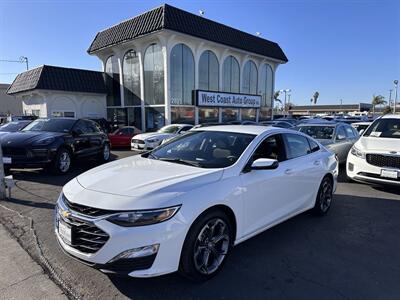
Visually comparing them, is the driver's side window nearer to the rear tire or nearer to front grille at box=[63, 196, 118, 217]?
front grille at box=[63, 196, 118, 217]

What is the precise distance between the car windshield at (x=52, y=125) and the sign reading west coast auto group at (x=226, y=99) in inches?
628

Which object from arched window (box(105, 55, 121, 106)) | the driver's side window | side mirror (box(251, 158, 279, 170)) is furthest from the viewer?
arched window (box(105, 55, 121, 106))

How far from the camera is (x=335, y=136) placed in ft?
31.5

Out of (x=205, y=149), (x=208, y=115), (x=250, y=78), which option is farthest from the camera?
(x=250, y=78)

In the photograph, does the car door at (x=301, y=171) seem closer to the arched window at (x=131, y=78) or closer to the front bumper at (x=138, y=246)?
the front bumper at (x=138, y=246)

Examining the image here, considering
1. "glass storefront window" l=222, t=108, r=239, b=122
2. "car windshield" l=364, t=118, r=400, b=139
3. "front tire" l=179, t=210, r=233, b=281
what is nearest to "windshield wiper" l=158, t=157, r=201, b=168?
"front tire" l=179, t=210, r=233, b=281

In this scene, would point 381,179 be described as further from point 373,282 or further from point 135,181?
point 135,181

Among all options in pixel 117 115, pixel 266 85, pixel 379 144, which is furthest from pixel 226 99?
pixel 379 144

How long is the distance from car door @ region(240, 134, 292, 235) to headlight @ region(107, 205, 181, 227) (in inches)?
44.0

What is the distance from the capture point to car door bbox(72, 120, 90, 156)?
8758 millimetres

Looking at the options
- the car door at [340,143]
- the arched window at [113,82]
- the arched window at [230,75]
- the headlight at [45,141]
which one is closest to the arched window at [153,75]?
the arched window at [113,82]

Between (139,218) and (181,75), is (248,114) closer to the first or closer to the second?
(181,75)

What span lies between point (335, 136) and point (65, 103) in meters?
21.6

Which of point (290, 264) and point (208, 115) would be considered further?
point (208, 115)
